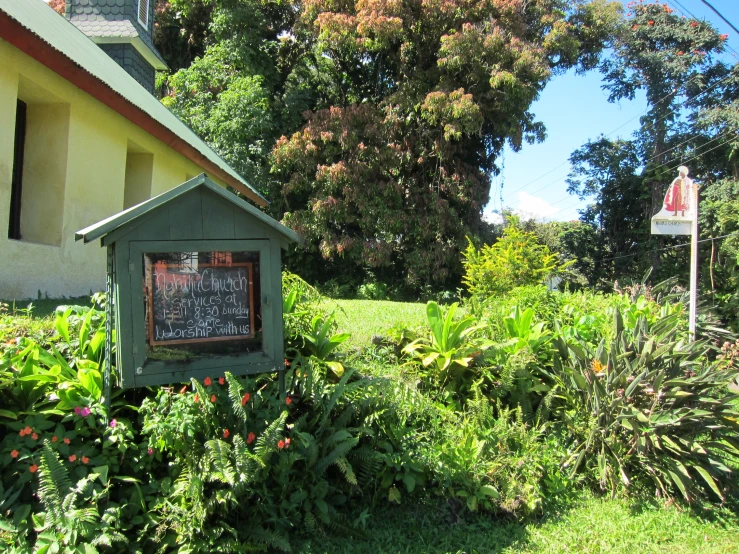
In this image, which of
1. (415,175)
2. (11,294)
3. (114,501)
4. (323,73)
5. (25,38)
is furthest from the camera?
(323,73)

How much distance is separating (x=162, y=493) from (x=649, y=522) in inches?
144

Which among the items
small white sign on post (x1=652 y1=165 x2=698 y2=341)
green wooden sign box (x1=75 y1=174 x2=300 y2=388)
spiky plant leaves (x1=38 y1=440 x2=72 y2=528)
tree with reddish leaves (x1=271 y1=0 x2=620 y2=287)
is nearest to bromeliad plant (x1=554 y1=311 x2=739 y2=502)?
green wooden sign box (x1=75 y1=174 x2=300 y2=388)

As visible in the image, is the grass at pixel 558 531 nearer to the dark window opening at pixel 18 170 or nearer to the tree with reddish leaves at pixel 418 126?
the dark window opening at pixel 18 170

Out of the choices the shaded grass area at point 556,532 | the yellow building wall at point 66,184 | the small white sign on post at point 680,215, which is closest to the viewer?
the shaded grass area at point 556,532

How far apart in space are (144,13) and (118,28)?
5.47ft

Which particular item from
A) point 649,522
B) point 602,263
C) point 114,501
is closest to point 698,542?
point 649,522

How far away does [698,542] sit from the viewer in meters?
4.32

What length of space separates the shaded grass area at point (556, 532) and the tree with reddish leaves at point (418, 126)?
12.5 metres

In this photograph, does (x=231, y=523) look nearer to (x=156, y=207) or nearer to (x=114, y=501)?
(x=114, y=501)

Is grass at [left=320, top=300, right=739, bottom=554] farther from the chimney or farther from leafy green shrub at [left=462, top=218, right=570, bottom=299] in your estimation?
the chimney

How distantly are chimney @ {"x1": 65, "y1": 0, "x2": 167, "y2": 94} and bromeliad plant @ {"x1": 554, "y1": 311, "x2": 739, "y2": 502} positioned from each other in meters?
12.6

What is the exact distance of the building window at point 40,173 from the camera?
292 inches

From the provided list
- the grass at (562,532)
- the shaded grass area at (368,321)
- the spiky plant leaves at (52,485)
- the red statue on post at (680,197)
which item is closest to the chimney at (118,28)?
the shaded grass area at (368,321)

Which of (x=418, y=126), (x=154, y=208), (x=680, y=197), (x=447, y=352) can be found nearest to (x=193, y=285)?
(x=154, y=208)
